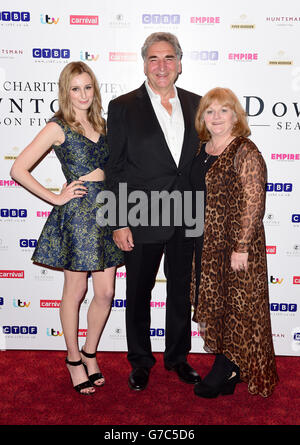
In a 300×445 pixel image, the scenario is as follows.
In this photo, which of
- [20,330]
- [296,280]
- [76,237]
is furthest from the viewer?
[20,330]

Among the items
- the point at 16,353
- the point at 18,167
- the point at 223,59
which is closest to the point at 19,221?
the point at 18,167

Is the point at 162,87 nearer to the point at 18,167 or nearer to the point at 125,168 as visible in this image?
the point at 125,168

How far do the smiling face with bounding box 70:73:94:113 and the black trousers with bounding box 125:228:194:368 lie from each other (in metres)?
0.89

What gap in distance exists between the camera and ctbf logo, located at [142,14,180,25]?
293 centimetres

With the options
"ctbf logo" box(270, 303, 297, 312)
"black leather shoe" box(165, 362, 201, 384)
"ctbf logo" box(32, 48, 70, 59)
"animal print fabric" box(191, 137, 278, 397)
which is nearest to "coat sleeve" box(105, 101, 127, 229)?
"animal print fabric" box(191, 137, 278, 397)

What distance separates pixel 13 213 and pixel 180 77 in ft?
5.08

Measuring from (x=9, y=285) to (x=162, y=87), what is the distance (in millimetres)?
1854

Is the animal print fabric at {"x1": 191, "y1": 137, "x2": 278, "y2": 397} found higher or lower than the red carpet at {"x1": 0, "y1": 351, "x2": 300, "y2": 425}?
higher

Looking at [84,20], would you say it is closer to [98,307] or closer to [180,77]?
[180,77]

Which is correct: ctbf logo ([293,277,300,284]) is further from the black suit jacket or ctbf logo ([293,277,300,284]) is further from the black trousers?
the black suit jacket

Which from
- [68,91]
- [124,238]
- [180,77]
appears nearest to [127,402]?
[124,238]

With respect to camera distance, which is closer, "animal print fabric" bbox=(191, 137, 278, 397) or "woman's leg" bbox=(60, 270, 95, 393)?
"animal print fabric" bbox=(191, 137, 278, 397)

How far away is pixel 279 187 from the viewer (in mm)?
3107

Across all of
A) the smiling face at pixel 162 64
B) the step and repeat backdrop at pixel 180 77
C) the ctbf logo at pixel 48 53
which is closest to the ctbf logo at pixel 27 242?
the step and repeat backdrop at pixel 180 77
